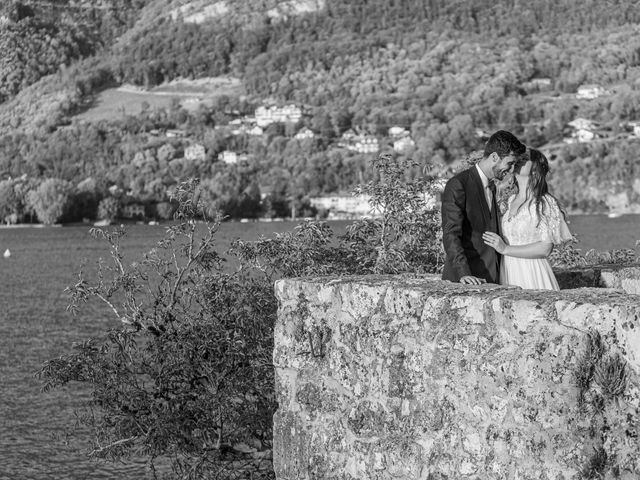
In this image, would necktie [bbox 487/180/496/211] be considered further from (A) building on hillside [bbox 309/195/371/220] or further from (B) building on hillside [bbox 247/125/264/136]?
(B) building on hillside [bbox 247/125/264/136]

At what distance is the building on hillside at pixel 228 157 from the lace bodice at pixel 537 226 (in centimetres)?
16583

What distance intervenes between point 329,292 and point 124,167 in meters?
171

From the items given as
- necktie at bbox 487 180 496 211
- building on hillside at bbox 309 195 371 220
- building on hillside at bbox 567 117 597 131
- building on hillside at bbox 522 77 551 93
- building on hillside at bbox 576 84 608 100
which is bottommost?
building on hillside at bbox 309 195 371 220

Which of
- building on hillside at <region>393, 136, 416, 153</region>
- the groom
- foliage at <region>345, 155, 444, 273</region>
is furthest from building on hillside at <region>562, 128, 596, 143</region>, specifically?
the groom

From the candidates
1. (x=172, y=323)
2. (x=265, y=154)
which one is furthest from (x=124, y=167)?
(x=172, y=323)

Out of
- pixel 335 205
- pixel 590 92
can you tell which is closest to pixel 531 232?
pixel 335 205

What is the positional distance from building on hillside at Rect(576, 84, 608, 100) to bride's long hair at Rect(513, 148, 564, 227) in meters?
190

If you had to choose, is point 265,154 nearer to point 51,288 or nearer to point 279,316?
point 51,288

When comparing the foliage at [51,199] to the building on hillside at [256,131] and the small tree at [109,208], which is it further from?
the building on hillside at [256,131]

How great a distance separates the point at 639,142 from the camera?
498ft

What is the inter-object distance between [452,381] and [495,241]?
1.21 m

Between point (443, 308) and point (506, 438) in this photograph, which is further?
point (443, 308)

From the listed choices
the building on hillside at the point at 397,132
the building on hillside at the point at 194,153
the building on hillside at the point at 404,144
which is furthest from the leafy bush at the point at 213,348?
the building on hillside at the point at 194,153

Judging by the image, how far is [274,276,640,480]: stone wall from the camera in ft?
13.7
